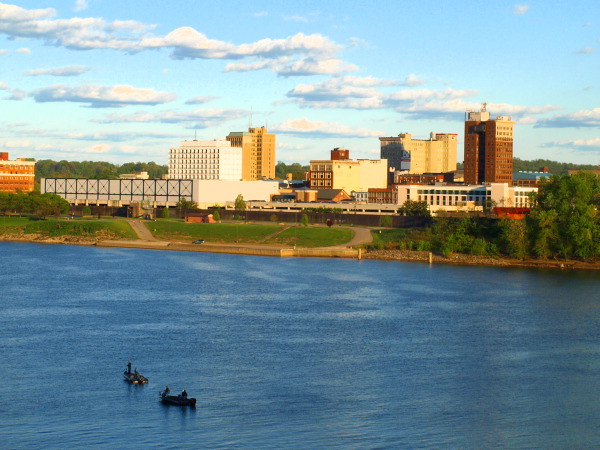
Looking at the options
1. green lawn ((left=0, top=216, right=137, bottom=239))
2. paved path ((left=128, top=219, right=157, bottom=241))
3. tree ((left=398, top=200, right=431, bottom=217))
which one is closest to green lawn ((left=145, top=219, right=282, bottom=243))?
paved path ((left=128, top=219, right=157, bottom=241))

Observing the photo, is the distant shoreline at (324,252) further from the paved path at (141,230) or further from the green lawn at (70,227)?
the paved path at (141,230)

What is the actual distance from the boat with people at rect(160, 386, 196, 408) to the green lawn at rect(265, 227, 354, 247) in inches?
3697

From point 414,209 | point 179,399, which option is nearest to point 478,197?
point 414,209

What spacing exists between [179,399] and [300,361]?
40.8 feet

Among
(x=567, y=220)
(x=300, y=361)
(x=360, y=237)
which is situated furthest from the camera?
(x=360, y=237)

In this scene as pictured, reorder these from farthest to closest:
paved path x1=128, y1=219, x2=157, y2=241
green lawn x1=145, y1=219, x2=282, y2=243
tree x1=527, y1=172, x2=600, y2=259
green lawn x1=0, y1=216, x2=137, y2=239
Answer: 1. green lawn x1=0, y1=216, x2=137, y2=239
2. paved path x1=128, y1=219, x2=157, y2=241
3. green lawn x1=145, y1=219, x2=282, y2=243
4. tree x1=527, y1=172, x2=600, y2=259

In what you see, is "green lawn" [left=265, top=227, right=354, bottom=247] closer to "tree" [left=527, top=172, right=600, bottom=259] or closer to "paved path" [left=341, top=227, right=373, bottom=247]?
"paved path" [left=341, top=227, right=373, bottom=247]

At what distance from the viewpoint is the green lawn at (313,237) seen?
479 ft

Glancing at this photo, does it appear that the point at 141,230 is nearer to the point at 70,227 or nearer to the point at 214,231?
the point at 70,227

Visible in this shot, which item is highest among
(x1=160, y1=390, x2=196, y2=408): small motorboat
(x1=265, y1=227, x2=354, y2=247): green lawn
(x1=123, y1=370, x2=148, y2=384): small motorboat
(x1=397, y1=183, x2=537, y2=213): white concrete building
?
(x1=397, y1=183, x2=537, y2=213): white concrete building

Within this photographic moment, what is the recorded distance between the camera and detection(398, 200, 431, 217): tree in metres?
179

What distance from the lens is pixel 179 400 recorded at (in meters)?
50.3

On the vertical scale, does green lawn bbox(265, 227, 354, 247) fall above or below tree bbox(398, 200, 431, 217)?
below

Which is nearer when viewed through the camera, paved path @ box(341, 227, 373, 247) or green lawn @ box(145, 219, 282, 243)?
paved path @ box(341, 227, 373, 247)
